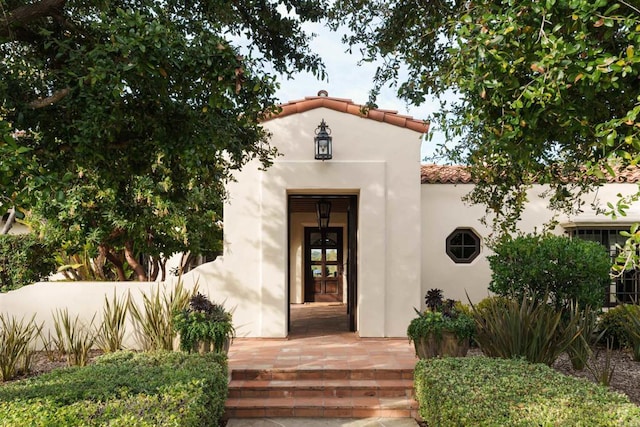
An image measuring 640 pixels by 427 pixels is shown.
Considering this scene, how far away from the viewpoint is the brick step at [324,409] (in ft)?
20.0

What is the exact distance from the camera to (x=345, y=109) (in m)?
9.22

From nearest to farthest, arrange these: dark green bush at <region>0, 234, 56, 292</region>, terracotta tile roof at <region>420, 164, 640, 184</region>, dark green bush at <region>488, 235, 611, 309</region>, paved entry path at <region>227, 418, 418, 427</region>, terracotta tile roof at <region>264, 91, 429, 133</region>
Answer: paved entry path at <region>227, 418, 418, 427</region> < dark green bush at <region>488, 235, 611, 309</region> < terracotta tile roof at <region>264, 91, 429, 133</region> < terracotta tile roof at <region>420, 164, 640, 184</region> < dark green bush at <region>0, 234, 56, 292</region>

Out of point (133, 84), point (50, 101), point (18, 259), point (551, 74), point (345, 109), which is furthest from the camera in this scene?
point (18, 259)

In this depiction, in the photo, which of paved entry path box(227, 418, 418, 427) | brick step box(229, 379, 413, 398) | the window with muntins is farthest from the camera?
the window with muntins

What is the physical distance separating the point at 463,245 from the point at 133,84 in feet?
26.1

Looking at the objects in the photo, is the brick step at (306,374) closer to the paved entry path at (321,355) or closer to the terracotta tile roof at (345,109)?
the paved entry path at (321,355)

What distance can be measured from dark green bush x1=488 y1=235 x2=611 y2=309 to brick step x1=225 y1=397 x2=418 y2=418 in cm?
334

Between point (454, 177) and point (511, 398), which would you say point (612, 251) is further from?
point (511, 398)

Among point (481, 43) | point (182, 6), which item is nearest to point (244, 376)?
point (182, 6)

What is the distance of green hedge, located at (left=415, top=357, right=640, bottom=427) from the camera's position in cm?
351

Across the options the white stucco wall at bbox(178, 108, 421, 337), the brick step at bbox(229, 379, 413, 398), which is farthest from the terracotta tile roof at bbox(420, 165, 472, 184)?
the brick step at bbox(229, 379, 413, 398)

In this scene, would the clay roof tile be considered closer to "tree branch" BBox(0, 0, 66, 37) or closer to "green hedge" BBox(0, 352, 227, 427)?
"tree branch" BBox(0, 0, 66, 37)

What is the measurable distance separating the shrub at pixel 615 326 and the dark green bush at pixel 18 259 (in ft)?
38.5

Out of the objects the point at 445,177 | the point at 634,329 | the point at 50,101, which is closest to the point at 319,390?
the point at 50,101
